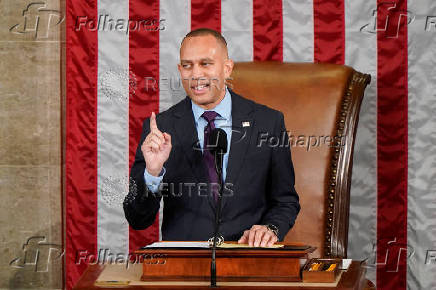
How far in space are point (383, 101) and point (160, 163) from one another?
5.34ft

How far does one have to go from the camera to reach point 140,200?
2.66m

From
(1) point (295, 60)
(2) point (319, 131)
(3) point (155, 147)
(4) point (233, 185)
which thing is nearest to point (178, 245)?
(3) point (155, 147)

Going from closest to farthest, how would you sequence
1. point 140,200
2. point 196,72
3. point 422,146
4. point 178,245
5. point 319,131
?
point 178,245, point 140,200, point 196,72, point 319,131, point 422,146

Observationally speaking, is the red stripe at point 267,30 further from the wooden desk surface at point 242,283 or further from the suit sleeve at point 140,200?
the wooden desk surface at point 242,283

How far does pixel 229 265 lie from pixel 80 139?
5.98 feet

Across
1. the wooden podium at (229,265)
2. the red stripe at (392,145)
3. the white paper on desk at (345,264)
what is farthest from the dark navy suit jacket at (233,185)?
the red stripe at (392,145)

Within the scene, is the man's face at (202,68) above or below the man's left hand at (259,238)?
above

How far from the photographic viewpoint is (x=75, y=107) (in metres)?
3.70

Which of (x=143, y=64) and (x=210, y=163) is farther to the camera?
(x=143, y=64)

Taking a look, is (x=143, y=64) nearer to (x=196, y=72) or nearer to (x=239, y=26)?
(x=239, y=26)

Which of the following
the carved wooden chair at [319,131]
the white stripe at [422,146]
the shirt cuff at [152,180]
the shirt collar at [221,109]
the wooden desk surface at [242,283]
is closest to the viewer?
the wooden desk surface at [242,283]

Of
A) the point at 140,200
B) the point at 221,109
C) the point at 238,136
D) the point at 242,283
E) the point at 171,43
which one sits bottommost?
the point at 242,283

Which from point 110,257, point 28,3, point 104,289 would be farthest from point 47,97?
point 104,289

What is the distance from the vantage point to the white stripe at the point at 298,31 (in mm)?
3678
